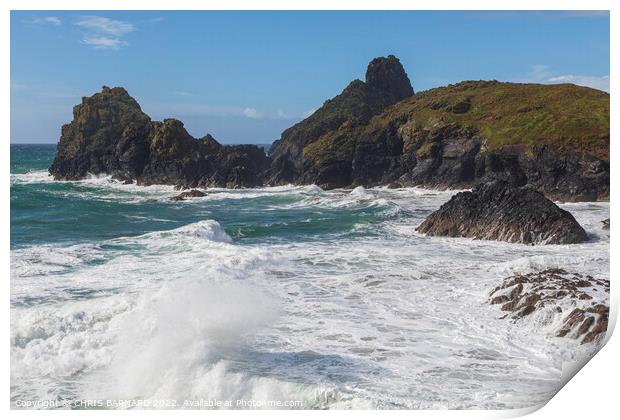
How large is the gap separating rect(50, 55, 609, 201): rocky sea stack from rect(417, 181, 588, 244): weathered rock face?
9.44m

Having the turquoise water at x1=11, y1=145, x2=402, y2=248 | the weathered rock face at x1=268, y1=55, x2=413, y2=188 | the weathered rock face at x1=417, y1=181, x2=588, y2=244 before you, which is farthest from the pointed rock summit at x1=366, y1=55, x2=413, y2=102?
the weathered rock face at x1=417, y1=181, x2=588, y2=244

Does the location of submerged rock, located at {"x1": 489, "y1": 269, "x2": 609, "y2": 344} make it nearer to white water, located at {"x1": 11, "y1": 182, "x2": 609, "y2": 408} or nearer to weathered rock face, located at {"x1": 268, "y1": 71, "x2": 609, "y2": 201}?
white water, located at {"x1": 11, "y1": 182, "x2": 609, "y2": 408}

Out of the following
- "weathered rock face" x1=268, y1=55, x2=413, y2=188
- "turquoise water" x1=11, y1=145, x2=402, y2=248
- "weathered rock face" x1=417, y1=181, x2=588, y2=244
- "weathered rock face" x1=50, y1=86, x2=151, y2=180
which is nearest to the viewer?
"weathered rock face" x1=417, y1=181, x2=588, y2=244

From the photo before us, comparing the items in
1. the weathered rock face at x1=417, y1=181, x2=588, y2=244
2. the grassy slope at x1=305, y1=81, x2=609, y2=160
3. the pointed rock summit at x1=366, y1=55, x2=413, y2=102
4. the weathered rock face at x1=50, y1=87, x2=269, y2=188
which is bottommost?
the weathered rock face at x1=417, y1=181, x2=588, y2=244

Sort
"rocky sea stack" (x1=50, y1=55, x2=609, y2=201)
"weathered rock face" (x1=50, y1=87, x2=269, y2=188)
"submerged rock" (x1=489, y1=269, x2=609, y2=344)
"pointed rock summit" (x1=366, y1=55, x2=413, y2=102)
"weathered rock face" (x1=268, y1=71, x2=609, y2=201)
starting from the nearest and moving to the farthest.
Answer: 1. "submerged rock" (x1=489, y1=269, x2=609, y2=344)
2. "weathered rock face" (x1=268, y1=71, x2=609, y2=201)
3. "rocky sea stack" (x1=50, y1=55, x2=609, y2=201)
4. "weathered rock face" (x1=50, y1=87, x2=269, y2=188)
5. "pointed rock summit" (x1=366, y1=55, x2=413, y2=102)

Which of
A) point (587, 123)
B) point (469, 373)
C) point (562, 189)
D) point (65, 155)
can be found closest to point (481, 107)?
point (587, 123)

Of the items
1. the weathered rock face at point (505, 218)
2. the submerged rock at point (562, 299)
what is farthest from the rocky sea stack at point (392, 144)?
the submerged rock at point (562, 299)

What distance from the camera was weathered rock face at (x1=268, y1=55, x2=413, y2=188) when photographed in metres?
42.7

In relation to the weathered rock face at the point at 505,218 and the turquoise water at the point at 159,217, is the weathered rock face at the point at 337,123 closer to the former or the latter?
the turquoise water at the point at 159,217

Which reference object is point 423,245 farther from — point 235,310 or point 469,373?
point 469,373

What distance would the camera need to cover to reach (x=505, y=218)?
18.9m

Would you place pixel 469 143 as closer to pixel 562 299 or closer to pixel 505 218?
pixel 505 218

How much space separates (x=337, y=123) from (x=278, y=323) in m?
40.4
